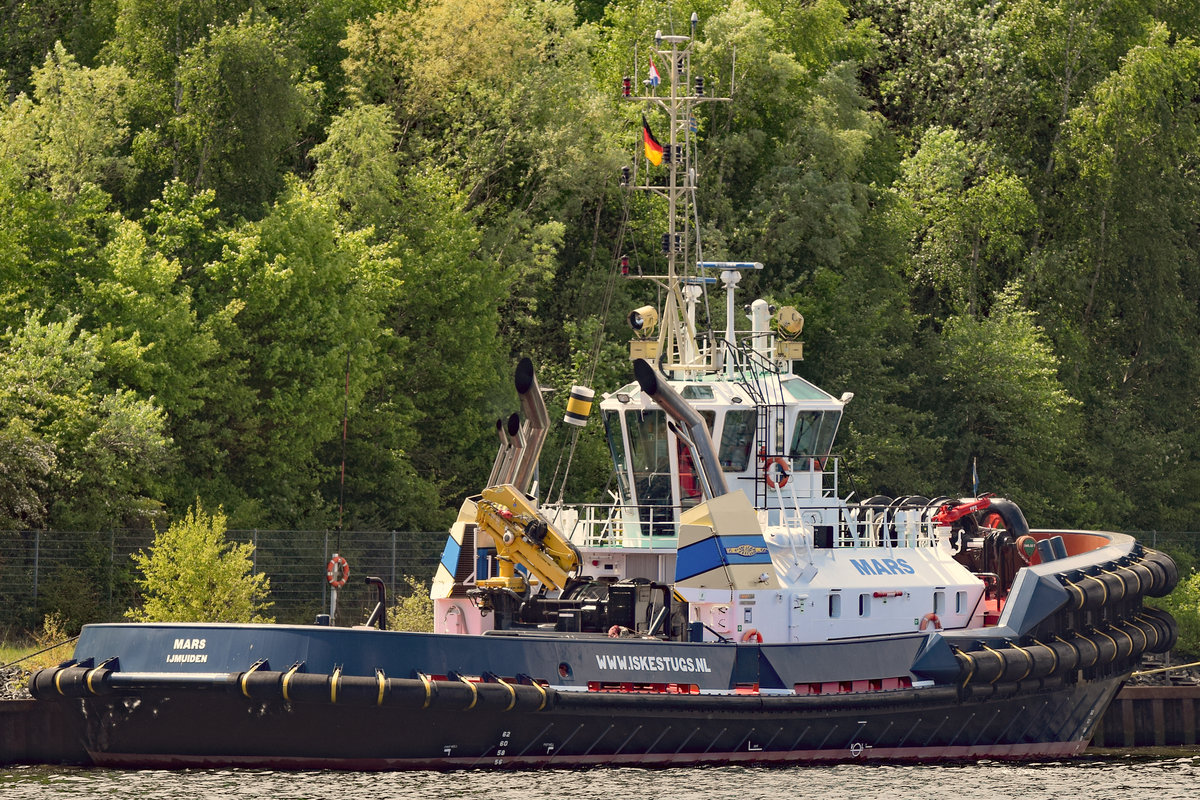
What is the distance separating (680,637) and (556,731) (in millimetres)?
2060

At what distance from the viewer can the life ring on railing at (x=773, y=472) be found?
23.3 m

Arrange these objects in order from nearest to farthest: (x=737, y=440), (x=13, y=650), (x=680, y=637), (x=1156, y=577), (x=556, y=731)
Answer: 1. (x=556, y=731)
2. (x=680, y=637)
3. (x=737, y=440)
4. (x=1156, y=577)
5. (x=13, y=650)

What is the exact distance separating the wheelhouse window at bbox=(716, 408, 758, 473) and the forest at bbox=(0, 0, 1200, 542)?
801 cm

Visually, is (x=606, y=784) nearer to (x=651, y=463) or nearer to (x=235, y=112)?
(x=651, y=463)

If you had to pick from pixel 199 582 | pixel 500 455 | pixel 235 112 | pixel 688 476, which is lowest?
pixel 199 582

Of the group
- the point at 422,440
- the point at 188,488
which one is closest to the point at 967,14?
the point at 422,440

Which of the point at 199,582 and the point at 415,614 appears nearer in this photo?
the point at 199,582

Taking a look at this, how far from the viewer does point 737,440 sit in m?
23.6

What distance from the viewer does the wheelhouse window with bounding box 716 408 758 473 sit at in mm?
23500

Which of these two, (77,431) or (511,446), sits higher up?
(511,446)

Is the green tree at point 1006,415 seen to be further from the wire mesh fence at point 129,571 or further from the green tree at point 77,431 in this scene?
the green tree at point 77,431

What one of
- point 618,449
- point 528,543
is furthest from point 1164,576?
point 528,543

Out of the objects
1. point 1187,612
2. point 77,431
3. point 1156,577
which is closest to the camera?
point 1156,577

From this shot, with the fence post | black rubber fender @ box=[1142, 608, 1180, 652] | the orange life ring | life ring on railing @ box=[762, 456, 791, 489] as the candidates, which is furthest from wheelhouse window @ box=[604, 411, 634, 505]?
the fence post
